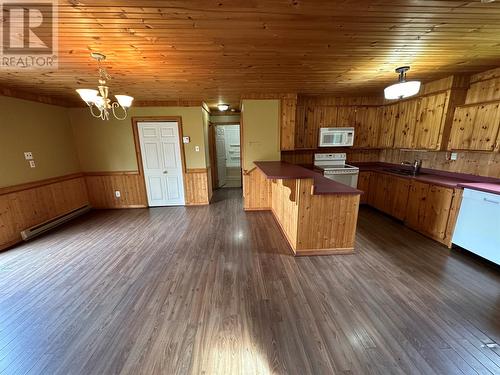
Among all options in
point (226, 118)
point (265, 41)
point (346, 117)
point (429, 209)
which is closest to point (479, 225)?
point (429, 209)

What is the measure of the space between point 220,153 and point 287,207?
4.40 m

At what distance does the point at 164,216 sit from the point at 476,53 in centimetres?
562

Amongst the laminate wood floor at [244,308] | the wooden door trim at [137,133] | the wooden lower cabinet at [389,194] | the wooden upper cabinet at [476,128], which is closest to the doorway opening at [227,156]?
the wooden door trim at [137,133]

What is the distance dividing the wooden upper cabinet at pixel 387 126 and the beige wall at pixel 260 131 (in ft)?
8.33

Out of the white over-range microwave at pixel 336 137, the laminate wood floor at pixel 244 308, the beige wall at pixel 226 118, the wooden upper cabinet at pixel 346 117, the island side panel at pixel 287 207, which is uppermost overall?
the beige wall at pixel 226 118

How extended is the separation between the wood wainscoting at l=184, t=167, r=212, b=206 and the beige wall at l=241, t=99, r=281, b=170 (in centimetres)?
129

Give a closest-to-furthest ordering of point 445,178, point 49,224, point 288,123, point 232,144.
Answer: point 445,178
point 49,224
point 288,123
point 232,144

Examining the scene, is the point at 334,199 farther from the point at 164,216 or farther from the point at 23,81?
the point at 23,81

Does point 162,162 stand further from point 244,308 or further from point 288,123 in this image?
point 244,308

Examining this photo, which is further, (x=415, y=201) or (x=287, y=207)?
(x=415, y=201)

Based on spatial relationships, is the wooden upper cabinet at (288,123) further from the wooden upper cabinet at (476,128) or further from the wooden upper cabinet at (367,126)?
the wooden upper cabinet at (476,128)

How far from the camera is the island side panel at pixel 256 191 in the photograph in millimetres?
4594

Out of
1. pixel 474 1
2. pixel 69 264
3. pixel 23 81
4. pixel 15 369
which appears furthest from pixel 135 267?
pixel 474 1

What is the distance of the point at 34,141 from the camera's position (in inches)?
152
